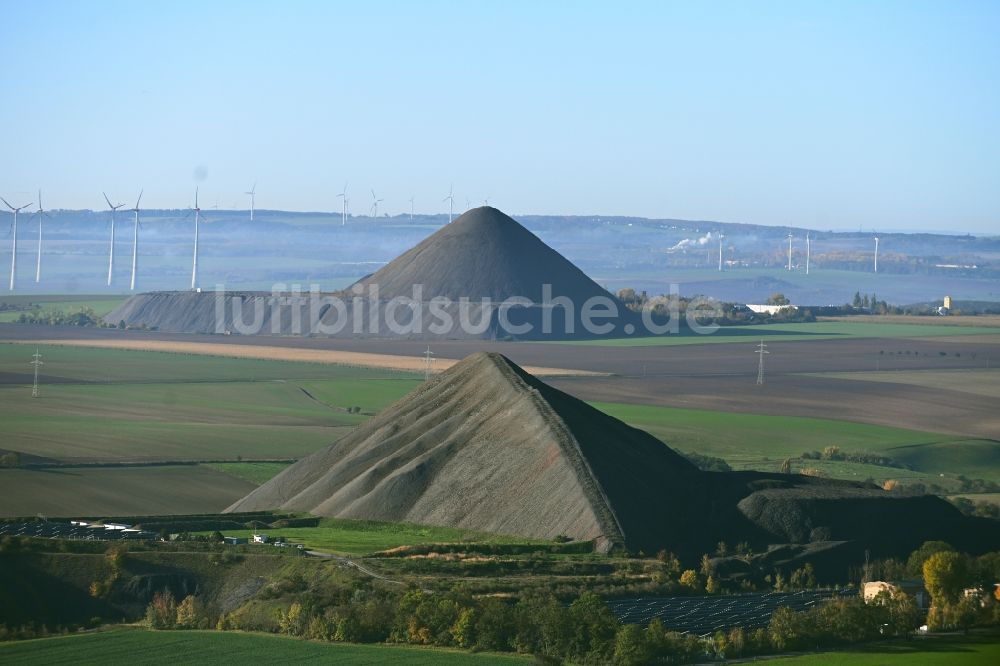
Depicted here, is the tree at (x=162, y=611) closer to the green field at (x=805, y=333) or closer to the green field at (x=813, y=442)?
the green field at (x=813, y=442)

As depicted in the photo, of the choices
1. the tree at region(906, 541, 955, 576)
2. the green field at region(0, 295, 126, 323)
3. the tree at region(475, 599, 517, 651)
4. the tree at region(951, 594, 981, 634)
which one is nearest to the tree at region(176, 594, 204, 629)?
the tree at region(475, 599, 517, 651)

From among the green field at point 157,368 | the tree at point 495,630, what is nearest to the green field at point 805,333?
the green field at point 157,368

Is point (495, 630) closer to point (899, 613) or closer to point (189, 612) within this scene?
point (189, 612)

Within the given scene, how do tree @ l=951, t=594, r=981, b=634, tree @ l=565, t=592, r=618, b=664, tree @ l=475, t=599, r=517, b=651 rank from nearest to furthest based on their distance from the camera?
tree @ l=565, t=592, r=618, b=664, tree @ l=475, t=599, r=517, b=651, tree @ l=951, t=594, r=981, b=634

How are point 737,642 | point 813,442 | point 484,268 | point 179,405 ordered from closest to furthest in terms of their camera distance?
point 737,642 → point 813,442 → point 179,405 → point 484,268

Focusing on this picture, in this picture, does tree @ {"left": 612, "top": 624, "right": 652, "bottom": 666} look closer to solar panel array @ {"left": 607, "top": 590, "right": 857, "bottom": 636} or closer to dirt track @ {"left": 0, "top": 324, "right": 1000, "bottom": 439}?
solar panel array @ {"left": 607, "top": 590, "right": 857, "bottom": 636}

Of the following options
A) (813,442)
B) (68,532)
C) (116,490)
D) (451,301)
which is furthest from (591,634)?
(451,301)
